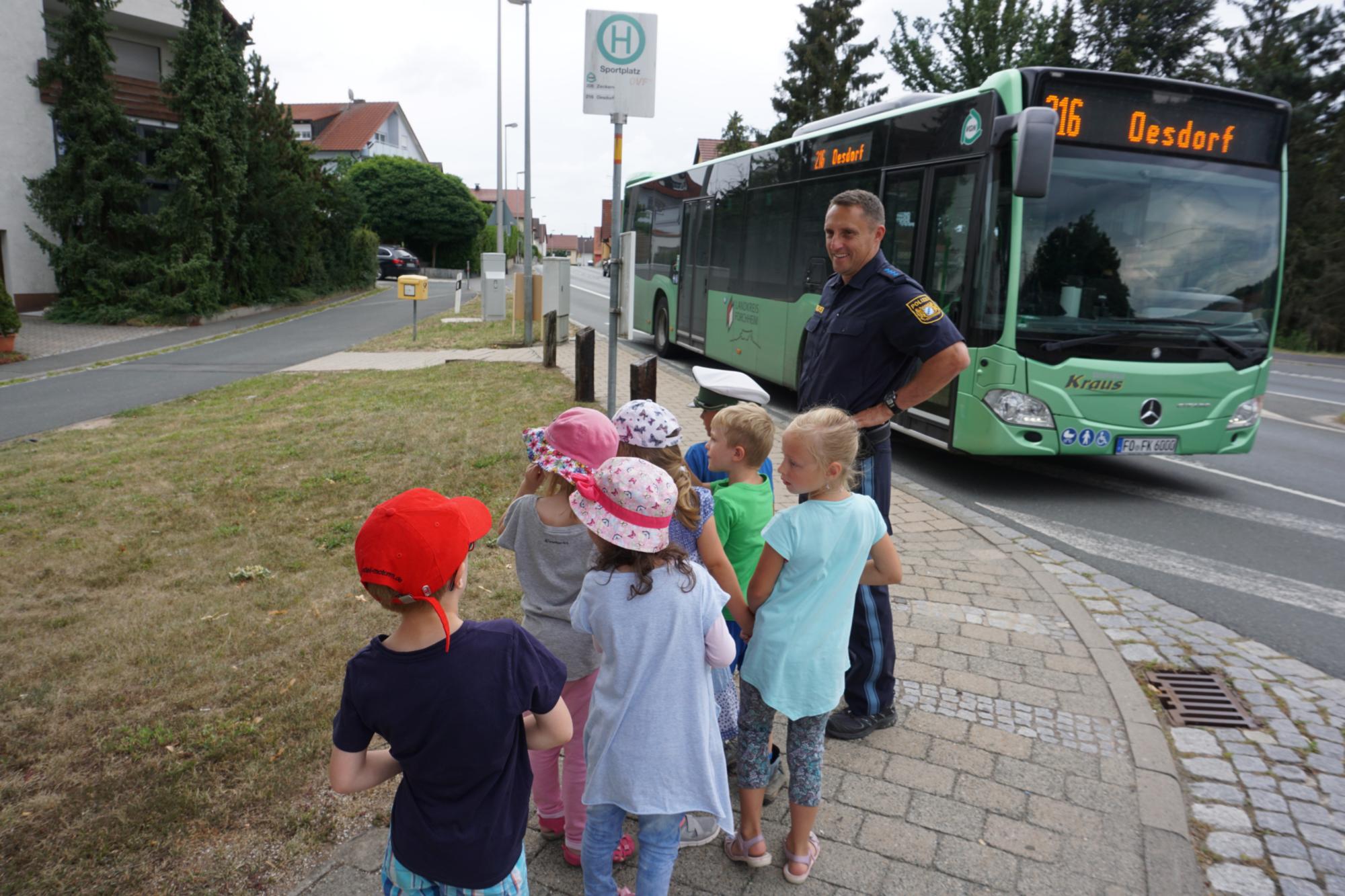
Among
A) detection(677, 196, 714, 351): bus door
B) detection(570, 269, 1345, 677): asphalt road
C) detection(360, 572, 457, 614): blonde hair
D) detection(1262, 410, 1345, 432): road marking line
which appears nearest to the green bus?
detection(570, 269, 1345, 677): asphalt road

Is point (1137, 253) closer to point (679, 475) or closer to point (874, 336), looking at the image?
point (874, 336)

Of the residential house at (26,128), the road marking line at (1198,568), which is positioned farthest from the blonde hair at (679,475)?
the residential house at (26,128)

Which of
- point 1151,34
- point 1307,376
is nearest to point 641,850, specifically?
point 1307,376

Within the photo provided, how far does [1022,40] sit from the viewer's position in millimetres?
28719

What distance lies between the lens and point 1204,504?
760 centimetres

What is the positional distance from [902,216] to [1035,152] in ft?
7.11

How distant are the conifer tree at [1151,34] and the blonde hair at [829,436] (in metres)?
33.0

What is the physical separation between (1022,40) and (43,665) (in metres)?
31.8

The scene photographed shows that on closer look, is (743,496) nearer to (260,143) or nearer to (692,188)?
(692,188)

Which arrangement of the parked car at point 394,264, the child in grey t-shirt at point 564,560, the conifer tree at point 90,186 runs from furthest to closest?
the parked car at point 394,264 → the conifer tree at point 90,186 → the child in grey t-shirt at point 564,560

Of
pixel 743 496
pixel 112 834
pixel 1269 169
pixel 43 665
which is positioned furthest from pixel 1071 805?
pixel 1269 169

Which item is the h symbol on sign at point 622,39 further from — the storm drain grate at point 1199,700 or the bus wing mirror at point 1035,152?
the storm drain grate at point 1199,700

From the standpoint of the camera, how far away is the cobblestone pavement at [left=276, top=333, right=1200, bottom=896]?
8.92 ft

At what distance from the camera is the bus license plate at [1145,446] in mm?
7195
